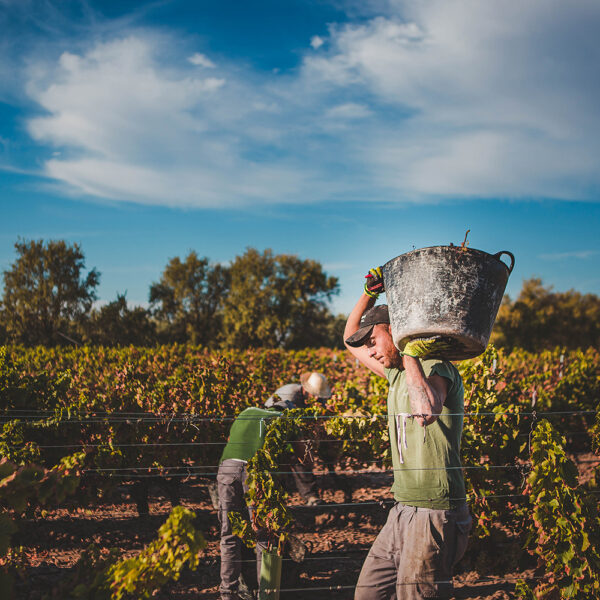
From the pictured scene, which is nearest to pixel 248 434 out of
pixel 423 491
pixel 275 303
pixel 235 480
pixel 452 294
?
pixel 235 480

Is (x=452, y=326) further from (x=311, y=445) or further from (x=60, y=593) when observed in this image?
(x=311, y=445)

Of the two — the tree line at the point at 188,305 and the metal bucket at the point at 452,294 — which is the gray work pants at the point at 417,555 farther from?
the tree line at the point at 188,305

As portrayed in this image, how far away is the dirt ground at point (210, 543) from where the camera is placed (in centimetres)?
422

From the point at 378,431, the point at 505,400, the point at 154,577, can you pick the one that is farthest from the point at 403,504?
the point at 505,400

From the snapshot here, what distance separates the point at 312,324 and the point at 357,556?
3306 centimetres

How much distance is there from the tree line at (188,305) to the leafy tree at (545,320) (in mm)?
12995

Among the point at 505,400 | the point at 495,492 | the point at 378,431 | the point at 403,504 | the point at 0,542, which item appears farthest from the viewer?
the point at 505,400

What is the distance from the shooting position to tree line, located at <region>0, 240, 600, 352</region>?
31.6 m

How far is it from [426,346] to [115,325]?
31929mm

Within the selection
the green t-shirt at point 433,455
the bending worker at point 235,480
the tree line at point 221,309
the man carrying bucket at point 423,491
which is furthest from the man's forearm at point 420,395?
the tree line at point 221,309

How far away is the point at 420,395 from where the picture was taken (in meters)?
2.14

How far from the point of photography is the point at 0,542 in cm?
176

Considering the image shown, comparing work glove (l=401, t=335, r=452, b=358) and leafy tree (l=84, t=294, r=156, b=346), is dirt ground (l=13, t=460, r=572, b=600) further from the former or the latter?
leafy tree (l=84, t=294, r=156, b=346)

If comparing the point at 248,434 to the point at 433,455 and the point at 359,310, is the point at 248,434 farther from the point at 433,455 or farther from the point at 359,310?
the point at 433,455
